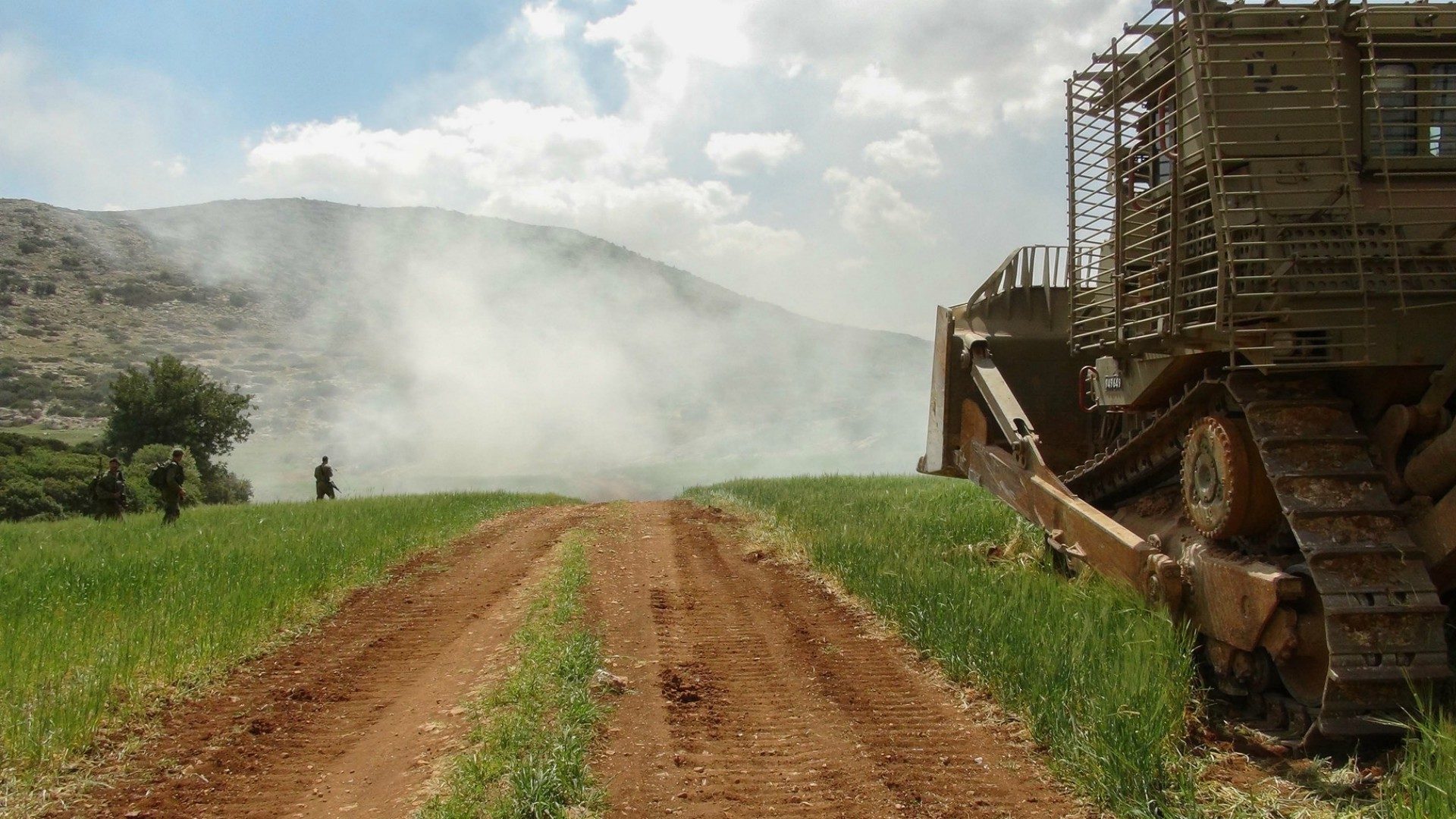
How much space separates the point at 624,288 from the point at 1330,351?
10322cm

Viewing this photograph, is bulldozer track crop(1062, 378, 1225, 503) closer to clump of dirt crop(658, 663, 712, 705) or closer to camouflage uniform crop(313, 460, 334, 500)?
clump of dirt crop(658, 663, 712, 705)

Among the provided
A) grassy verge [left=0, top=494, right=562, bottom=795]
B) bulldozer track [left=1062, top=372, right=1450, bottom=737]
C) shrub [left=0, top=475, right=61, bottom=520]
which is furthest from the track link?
shrub [left=0, top=475, right=61, bottom=520]

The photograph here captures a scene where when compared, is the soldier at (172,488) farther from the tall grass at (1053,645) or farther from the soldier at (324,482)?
the tall grass at (1053,645)

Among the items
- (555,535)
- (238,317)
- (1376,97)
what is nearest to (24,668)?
(1376,97)

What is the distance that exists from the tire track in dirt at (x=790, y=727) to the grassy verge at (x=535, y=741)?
190 millimetres

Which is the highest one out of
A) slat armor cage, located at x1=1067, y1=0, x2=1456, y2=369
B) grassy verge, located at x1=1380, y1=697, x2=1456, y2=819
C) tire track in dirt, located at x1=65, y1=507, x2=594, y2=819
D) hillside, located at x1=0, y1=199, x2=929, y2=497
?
hillside, located at x1=0, y1=199, x2=929, y2=497

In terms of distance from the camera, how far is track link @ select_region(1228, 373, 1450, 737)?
4438mm

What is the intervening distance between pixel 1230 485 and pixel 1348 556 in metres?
0.95

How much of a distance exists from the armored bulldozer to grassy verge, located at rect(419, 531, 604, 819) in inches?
139

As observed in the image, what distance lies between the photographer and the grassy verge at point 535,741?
421 cm

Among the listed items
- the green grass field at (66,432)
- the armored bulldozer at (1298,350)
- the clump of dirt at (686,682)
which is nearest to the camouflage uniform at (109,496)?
the clump of dirt at (686,682)

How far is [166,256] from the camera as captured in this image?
86062 mm

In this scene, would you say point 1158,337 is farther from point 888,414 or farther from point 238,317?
point 238,317

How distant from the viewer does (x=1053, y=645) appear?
560cm
